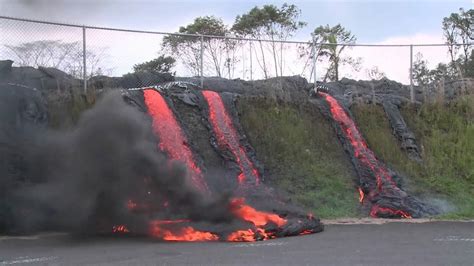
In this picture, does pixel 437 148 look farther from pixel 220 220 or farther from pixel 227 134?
pixel 220 220

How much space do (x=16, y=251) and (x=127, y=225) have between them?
190cm

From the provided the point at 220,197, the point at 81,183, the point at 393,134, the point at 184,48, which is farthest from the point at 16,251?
the point at 393,134

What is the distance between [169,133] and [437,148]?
713cm

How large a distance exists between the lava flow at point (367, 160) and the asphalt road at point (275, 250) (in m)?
2.25

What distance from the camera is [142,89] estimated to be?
13.1 metres

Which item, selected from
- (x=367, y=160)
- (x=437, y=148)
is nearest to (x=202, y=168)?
(x=367, y=160)

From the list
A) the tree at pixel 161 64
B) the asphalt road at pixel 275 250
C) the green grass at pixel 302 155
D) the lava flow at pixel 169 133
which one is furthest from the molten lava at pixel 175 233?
the tree at pixel 161 64

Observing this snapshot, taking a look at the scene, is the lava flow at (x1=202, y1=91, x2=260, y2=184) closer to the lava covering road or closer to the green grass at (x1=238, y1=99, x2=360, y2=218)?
the green grass at (x1=238, y1=99, x2=360, y2=218)

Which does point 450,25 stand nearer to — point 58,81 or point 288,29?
point 288,29

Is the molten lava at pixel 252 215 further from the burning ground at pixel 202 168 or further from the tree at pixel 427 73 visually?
the tree at pixel 427 73

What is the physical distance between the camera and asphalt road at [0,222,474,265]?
7332mm

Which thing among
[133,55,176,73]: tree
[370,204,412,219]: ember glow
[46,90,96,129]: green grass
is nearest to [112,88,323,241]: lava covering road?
[46,90,96,129]: green grass

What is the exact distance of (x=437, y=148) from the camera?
47.6 ft

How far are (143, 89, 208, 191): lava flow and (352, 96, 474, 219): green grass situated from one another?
506 cm
